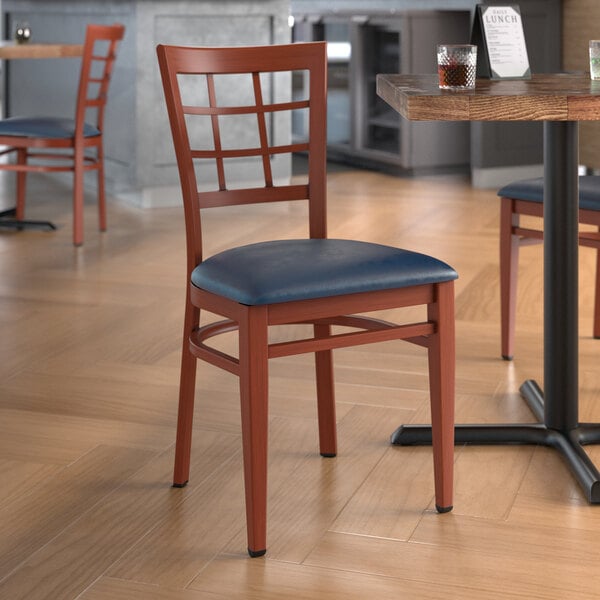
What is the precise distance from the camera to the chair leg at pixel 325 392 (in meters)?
2.34

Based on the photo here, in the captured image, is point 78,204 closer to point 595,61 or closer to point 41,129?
point 41,129

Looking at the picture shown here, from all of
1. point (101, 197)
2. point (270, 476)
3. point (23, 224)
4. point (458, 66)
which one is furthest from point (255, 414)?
point (23, 224)

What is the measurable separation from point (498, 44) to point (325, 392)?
2.67 ft

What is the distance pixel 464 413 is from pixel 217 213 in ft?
9.49

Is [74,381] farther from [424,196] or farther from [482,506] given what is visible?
[424,196]

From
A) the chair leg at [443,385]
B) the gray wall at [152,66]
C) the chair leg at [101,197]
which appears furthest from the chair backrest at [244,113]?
the gray wall at [152,66]

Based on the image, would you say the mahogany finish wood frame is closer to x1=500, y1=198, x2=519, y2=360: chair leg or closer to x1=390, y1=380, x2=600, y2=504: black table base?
x1=500, y1=198, x2=519, y2=360: chair leg

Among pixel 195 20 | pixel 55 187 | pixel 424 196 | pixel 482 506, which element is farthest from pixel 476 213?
pixel 482 506

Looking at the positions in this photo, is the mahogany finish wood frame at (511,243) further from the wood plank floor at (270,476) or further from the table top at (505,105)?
the table top at (505,105)

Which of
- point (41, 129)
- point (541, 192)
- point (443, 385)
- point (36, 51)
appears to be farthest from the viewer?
point (36, 51)

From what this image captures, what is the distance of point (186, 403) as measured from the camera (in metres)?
2.23

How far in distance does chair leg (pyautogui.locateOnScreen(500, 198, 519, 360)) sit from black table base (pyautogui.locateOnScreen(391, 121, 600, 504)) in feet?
1.93

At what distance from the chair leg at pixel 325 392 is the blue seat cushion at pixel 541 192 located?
78 cm

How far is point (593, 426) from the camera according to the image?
2.47m
